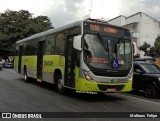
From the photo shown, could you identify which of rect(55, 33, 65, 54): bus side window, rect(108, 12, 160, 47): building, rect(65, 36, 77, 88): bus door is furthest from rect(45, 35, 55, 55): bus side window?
rect(108, 12, 160, 47): building

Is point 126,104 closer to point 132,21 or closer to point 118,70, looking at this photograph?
point 118,70

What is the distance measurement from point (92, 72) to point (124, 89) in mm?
1571

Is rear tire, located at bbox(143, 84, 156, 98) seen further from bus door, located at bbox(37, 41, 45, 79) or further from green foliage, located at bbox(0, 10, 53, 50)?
green foliage, located at bbox(0, 10, 53, 50)

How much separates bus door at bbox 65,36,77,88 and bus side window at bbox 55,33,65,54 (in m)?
0.63

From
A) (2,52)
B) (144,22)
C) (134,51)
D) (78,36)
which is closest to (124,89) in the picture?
(134,51)

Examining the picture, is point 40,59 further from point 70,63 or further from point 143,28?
point 143,28

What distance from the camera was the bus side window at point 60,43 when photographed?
14.6m

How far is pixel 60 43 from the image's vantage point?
586 inches

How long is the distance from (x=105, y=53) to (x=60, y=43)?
297 centimetres

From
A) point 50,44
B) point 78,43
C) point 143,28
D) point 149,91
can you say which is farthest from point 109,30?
point 143,28

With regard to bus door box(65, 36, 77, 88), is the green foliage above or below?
above

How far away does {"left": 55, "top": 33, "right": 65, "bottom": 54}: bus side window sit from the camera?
14575 mm

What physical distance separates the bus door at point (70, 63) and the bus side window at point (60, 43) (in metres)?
0.63

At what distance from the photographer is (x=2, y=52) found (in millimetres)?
65438
